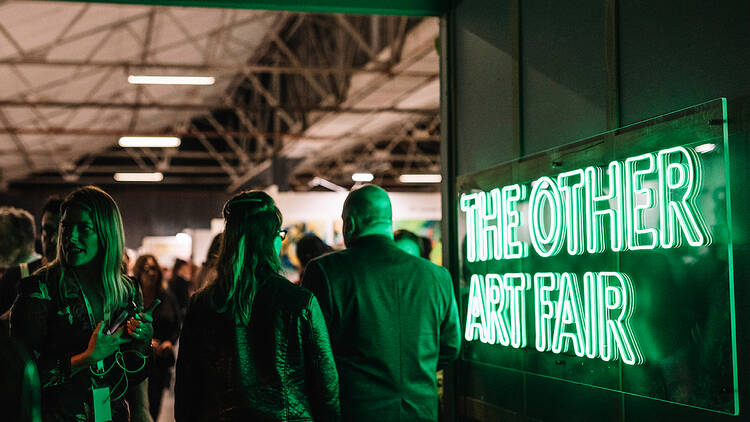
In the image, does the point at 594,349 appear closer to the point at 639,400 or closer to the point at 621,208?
the point at 639,400

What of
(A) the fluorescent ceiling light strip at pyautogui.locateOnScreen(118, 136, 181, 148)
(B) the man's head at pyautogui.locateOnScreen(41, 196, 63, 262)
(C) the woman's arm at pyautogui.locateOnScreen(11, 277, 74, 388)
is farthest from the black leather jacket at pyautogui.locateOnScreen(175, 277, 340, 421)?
(A) the fluorescent ceiling light strip at pyautogui.locateOnScreen(118, 136, 181, 148)

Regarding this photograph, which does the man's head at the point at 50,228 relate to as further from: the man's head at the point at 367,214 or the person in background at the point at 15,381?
the person in background at the point at 15,381

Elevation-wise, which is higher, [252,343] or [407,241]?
[407,241]

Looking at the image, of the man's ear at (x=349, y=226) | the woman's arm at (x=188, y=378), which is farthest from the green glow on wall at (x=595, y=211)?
the woman's arm at (x=188, y=378)

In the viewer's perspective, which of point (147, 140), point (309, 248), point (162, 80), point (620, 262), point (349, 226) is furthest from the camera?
point (147, 140)

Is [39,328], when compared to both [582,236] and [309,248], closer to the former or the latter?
[582,236]

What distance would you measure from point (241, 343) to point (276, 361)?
128 mm

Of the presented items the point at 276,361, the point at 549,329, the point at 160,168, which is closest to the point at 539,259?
the point at 549,329

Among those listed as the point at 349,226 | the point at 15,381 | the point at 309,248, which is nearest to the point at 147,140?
the point at 309,248

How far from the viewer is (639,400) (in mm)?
3627

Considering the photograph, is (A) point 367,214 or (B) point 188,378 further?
(A) point 367,214

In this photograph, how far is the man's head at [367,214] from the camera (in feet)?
12.6

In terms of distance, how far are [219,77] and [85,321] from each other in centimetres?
1790

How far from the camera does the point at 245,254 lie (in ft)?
10.1
